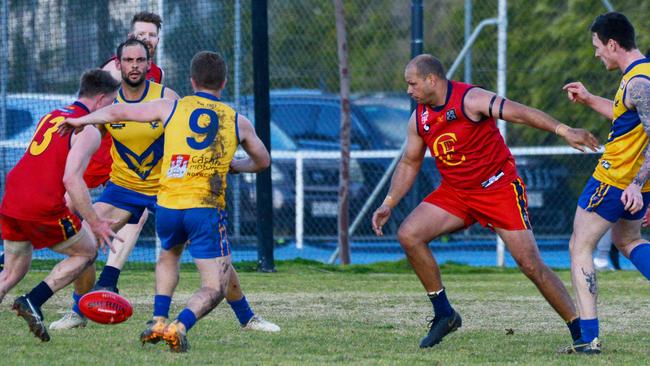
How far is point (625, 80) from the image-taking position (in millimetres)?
6996

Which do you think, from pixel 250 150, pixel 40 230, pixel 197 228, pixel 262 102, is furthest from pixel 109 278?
pixel 262 102

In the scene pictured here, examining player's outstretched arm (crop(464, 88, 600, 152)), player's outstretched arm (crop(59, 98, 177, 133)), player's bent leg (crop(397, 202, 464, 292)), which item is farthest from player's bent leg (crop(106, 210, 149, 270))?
player's outstretched arm (crop(464, 88, 600, 152))

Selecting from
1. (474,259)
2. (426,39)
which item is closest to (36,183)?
(474,259)

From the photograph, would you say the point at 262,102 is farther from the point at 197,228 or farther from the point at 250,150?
the point at 197,228

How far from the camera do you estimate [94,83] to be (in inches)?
298

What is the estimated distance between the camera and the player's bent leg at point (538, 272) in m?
7.39

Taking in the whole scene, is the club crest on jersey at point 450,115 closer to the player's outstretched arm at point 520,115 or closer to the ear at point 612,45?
the player's outstretched arm at point 520,115

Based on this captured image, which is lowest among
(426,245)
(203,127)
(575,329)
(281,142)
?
(281,142)

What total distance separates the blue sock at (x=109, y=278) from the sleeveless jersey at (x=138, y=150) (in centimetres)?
58

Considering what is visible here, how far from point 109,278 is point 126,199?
555mm

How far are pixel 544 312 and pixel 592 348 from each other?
2.53 m

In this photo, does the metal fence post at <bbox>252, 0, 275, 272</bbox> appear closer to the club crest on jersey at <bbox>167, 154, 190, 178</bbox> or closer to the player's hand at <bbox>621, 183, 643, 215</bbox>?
the club crest on jersey at <bbox>167, 154, 190, 178</bbox>

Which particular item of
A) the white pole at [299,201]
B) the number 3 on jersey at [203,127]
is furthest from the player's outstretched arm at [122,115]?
the white pole at [299,201]

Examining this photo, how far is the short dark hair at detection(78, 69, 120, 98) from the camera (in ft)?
24.8
